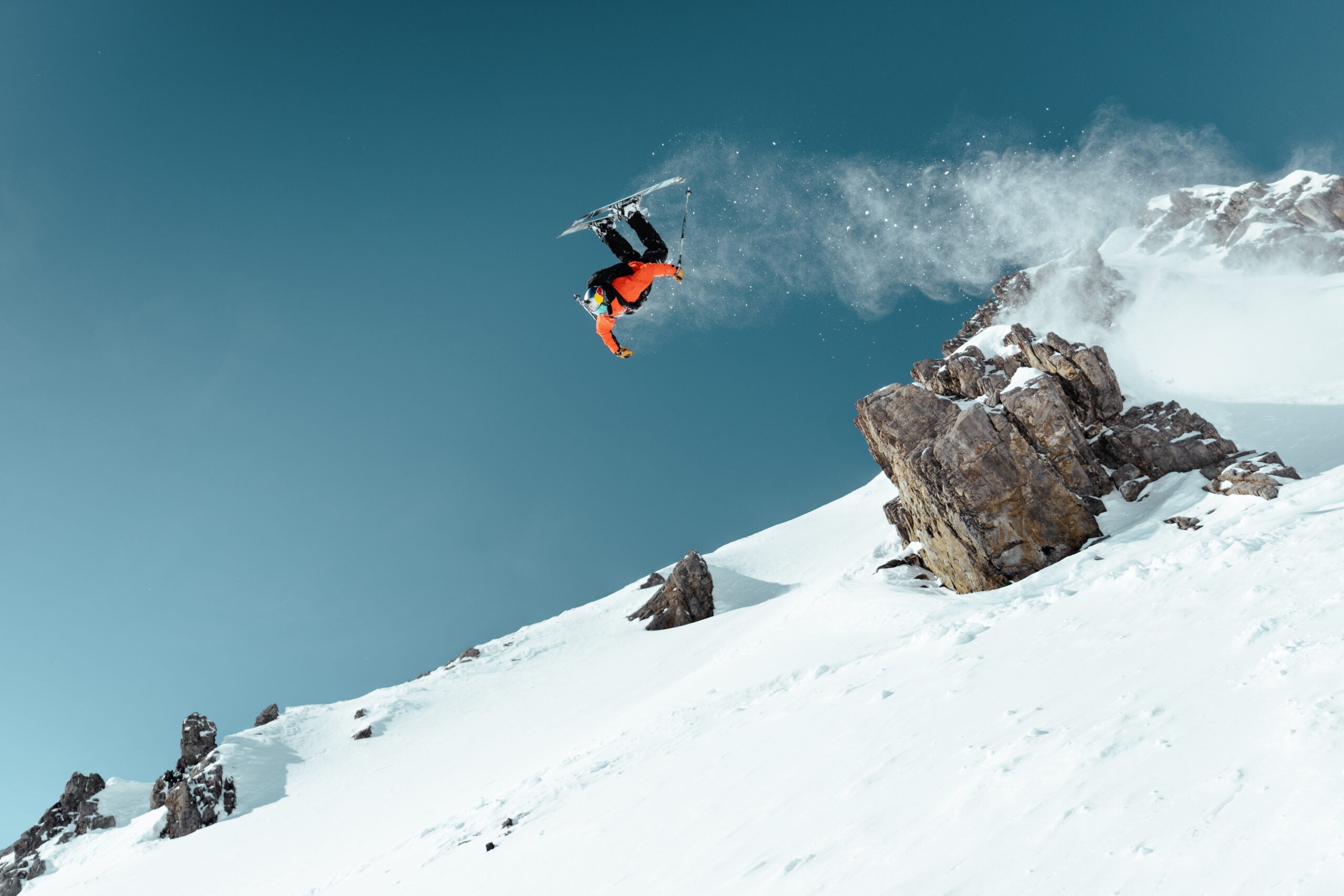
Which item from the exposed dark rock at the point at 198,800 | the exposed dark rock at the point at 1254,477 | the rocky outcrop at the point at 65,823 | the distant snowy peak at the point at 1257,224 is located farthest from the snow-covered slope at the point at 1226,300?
the rocky outcrop at the point at 65,823

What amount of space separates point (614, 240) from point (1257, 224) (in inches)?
4738

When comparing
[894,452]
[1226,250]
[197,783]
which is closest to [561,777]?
[894,452]

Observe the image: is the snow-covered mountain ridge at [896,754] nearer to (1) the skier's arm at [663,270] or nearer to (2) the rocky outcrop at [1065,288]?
(1) the skier's arm at [663,270]

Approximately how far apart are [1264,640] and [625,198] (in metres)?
11.6

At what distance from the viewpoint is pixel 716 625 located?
34.8 m

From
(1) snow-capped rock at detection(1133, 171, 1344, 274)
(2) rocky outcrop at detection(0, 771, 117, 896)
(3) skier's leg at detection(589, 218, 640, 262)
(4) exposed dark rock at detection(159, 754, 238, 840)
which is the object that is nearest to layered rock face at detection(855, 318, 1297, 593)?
(3) skier's leg at detection(589, 218, 640, 262)

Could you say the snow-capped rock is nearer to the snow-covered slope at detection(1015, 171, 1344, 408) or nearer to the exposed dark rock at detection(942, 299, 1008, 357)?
the snow-covered slope at detection(1015, 171, 1344, 408)

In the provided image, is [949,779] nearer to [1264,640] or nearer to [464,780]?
[1264,640]

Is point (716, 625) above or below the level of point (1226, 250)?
below

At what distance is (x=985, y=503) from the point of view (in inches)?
818

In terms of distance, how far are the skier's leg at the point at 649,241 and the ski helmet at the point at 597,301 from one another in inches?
40.1

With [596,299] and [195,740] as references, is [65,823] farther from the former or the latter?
[596,299]

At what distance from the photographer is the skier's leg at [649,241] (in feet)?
38.4

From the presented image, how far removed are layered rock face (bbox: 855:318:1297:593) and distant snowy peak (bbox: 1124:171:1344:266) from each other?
78.6m
